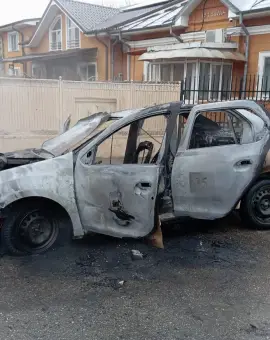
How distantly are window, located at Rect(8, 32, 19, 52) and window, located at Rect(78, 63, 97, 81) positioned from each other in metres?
10.0

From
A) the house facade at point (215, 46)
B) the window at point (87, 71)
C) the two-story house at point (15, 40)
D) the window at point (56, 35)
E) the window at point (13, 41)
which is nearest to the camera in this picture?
the house facade at point (215, 46)

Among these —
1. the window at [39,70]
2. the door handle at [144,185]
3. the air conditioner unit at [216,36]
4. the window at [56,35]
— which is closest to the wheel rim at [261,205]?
the door handle at [144,185]

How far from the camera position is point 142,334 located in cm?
291

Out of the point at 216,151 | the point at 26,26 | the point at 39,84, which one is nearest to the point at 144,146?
the point at 216,151

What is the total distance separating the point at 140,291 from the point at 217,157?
6.26ft

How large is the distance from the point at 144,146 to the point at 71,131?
1023 mm

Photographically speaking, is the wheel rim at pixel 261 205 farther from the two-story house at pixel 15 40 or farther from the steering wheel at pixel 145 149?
the two-story house at pixel 15 40

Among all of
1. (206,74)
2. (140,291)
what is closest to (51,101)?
(140,291)

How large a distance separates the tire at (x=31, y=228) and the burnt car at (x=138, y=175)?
11 millimetres

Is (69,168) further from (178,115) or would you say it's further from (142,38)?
(142,38)

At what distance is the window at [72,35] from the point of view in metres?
22.5

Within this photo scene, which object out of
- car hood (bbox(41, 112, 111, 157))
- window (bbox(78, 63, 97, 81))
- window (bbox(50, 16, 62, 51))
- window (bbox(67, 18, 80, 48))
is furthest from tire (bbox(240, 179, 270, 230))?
window (bbox(50, 16, 62, 51))

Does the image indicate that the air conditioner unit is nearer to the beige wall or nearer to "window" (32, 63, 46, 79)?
the beige wall

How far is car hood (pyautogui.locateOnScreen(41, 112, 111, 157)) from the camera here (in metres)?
4.64
